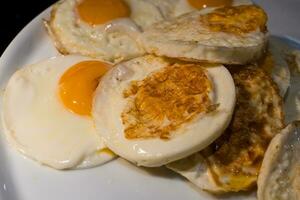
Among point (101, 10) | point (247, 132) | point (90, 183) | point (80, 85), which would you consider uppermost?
point (101, 10)

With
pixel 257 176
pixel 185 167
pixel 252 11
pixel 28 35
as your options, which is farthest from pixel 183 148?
pixel 28 35

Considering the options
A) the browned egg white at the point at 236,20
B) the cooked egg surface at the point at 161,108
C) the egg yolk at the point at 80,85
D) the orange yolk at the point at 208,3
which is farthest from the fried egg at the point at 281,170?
the orange yolk at the point at 208,3

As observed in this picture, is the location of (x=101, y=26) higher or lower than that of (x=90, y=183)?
higher

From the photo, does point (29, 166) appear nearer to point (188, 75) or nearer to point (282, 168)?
point (188, 75)

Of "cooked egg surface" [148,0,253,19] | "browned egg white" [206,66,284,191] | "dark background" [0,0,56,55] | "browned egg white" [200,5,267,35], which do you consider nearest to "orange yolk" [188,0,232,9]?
"cooked egg surface" [148,0,253,19]

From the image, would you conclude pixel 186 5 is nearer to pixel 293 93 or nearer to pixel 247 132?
pixel 293 93

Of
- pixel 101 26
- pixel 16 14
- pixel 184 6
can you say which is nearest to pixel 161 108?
pixel 101 26
